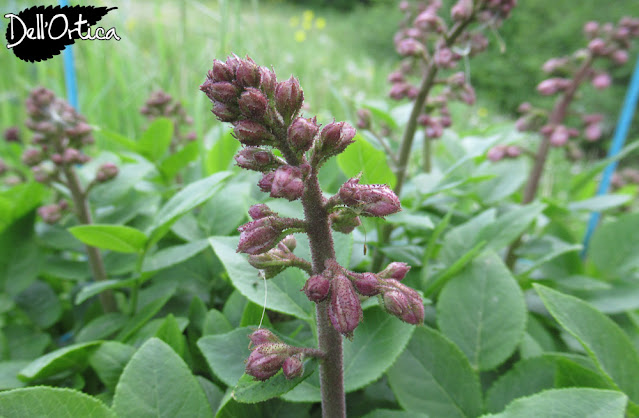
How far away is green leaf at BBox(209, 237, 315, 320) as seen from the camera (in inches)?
40.9

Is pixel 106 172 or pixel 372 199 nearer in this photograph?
pixel 372 199

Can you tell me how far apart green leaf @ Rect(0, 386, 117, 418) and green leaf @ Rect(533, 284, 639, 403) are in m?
0.86

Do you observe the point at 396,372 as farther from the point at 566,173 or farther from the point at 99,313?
the point at 566,173

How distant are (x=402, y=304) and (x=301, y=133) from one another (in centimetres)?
31

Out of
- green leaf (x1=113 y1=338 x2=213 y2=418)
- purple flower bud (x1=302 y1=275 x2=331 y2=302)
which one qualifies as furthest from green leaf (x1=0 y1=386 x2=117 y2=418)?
purple flower bud (x1=302 y1=275 x2=331 y2=302)

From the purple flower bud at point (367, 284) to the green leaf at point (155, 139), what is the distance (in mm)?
1383

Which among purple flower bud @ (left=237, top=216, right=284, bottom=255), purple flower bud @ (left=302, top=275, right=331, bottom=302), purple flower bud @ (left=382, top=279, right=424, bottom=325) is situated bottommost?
purple flower bud @ (left=382, top=279, right=424, bottom=325)

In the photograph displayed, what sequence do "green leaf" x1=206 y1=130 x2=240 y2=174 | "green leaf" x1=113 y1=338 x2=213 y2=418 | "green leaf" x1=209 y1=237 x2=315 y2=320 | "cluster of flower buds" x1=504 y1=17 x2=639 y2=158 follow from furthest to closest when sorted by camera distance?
"cluster of flower buds" x1=504 y1=17 x2=639 y2=158, "green leaf" x1=206 y1=130 x2=240 y2=174, "green leaf" x1=209 y1=237 x2=315 y2=320, "green leaf" x1=113 y1=338 x2=213 y2=418

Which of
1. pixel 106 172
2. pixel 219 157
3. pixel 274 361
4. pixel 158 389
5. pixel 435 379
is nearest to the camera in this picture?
pixel 274 361

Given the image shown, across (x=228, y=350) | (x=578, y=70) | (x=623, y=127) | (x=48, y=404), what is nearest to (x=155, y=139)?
(x=228, y=350)

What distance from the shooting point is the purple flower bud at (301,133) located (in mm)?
752

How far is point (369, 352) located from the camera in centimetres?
103

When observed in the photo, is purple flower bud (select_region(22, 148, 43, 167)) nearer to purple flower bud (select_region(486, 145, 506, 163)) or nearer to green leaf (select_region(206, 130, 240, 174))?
green leaf (select_region(206, 130, 240, 174))

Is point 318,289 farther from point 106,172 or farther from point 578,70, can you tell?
point 578,70
